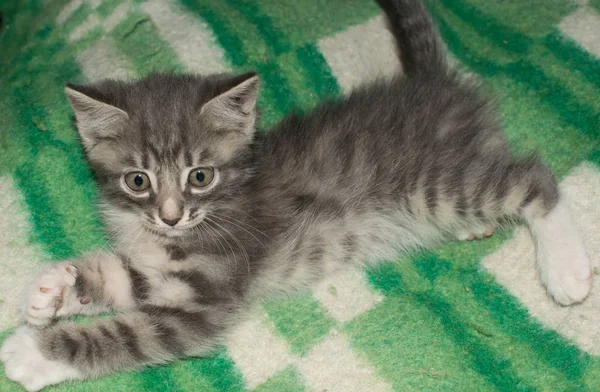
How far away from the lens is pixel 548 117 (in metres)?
2.44

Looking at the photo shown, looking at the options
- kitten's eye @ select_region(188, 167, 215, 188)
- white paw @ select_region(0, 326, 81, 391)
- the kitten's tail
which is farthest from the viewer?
the kitten's tail

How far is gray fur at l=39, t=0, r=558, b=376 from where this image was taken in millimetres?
1882

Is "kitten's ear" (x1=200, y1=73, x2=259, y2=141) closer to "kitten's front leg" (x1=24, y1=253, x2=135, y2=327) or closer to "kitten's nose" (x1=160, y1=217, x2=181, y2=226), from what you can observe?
"kitten's nose" (x1=160, y1=217, x2=181, y2=226)

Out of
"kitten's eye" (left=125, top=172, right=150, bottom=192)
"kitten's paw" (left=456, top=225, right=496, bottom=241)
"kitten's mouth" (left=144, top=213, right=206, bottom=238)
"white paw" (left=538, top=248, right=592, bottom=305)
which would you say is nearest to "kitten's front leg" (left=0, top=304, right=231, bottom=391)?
"kitten's mouth" (left=144, top=213, right=206, bottom=238)

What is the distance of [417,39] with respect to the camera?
2.47 m

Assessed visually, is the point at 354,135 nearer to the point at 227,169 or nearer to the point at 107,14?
the point at 227,169

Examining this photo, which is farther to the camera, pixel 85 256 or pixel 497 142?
pixel 497 142

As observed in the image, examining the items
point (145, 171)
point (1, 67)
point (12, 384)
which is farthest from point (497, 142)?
point (1, 67)

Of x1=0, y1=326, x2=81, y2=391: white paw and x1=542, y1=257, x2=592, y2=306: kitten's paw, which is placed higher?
x1=542, y1=257, x2=592, y2=306: kitten's paw

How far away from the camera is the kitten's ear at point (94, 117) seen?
1.81 metres

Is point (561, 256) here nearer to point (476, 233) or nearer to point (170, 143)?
point (476, 233)

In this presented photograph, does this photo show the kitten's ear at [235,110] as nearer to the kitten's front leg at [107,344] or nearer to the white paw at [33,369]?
the kitten's front leg at [107,344]

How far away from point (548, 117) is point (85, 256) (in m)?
1.59

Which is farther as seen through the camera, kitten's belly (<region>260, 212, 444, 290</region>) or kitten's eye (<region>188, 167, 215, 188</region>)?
kitten's belly (<region>260, 212, 444, 290</region>)
